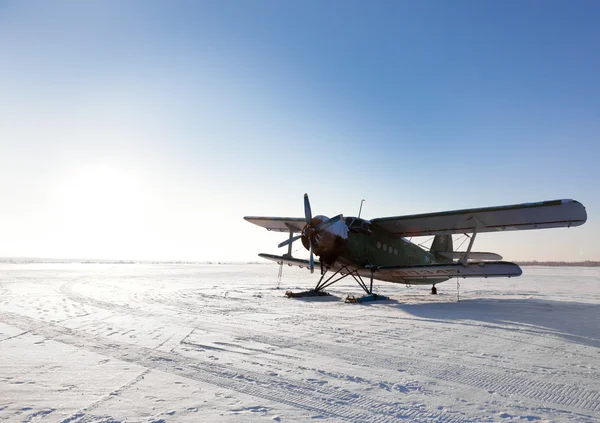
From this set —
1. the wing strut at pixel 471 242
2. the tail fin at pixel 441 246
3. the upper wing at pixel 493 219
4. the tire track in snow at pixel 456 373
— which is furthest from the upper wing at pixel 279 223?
the tire track in snow at pixel 456 373

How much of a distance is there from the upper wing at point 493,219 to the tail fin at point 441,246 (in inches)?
209

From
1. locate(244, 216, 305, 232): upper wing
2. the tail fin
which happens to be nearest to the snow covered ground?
locate(244, 216, 305, 232): upper wing

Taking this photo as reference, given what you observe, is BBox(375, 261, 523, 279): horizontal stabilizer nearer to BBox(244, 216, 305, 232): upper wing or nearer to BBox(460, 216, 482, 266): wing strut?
BBox(460, 216, 482, 266): wing strut

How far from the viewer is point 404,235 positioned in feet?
→ 57.2

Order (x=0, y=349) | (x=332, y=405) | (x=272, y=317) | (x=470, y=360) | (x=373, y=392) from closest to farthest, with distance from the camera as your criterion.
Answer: (x=332, y=405)
(x=373, y=392)
(x=470, y=360)
(x=0, y=349)
(x=272, y=317)

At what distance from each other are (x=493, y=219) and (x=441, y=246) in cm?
824

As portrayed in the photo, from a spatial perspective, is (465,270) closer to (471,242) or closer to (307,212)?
(471,242)

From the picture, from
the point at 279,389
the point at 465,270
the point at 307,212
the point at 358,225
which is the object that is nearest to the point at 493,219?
the point at 465,270

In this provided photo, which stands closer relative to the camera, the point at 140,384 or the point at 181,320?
the point at 140,384

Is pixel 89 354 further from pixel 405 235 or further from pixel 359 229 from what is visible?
pixel 405 235

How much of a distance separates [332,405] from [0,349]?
5571 millimetres

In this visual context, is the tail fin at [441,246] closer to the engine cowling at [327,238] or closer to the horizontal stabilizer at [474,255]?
the horizontal stabilizer at [474,255]

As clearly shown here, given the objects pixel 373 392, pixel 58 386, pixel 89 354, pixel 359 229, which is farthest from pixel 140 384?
pixel 359 229

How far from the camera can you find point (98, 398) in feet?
12.3
